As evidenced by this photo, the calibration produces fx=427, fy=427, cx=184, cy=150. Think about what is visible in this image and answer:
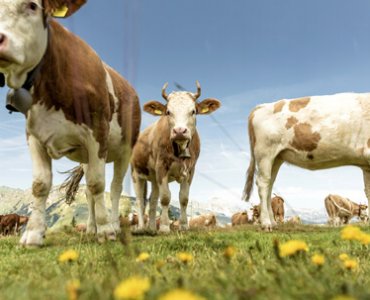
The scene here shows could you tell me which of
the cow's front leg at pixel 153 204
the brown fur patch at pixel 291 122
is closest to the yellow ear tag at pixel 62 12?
the brown fur patch at pixel 291 122

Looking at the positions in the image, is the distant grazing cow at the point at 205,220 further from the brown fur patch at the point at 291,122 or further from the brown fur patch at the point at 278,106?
the brown fur patch at the point at 291,122

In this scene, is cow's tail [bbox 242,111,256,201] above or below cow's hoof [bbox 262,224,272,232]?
above

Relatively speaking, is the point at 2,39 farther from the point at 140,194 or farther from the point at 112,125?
the point at 140,194

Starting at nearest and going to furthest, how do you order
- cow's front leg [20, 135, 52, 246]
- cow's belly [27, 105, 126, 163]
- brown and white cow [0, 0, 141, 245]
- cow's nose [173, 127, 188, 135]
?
brown and white cow [0, 0, 141, 245]
cow's belly [27, 105, 126, 163]
cow's front leg [20, 135, 52, 246]
cow's nose [173, 127, 188, 135]

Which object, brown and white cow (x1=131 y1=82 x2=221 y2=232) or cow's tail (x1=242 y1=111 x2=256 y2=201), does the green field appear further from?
cow's tail (x1=242 y1=111 x2=256 y2=201)

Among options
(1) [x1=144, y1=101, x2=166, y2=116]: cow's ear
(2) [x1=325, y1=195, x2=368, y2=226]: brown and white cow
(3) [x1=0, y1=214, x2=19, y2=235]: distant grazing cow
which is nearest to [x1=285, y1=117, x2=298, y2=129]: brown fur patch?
(1) [x1=144, y1=101, x2=166, y2=116]: cow's ear

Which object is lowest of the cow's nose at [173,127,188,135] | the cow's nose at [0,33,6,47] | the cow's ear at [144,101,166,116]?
the cow's nose at [0,33,6,47]

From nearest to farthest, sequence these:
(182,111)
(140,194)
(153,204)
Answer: (182,111)
(153,204)
(140,194)

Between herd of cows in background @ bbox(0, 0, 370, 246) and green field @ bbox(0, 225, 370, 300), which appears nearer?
green field @ bbox(0, 225, 370, 300)

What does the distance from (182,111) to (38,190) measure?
4337 millimetres

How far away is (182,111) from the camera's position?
923 centimetres

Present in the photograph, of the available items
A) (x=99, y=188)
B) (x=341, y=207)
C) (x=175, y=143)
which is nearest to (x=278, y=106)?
(x=175, y=143)

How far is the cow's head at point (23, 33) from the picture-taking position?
4.36 m

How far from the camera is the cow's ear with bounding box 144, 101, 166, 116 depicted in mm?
9797
